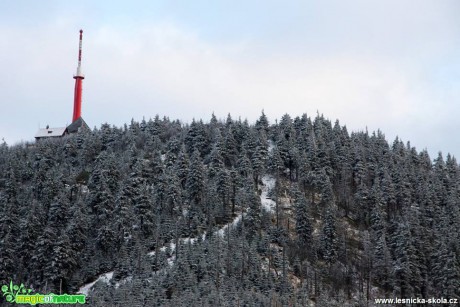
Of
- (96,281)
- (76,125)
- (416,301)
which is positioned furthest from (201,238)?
(76,125)

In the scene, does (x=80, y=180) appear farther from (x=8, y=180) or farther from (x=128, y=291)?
(x=128, y=291)

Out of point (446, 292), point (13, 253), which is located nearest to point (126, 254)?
point (13, 253)

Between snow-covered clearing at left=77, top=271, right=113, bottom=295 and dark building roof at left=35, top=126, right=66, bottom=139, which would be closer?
snow-covered clearing at left=77, top=271, right=113, bottom=295

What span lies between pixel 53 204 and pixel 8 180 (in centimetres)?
1798

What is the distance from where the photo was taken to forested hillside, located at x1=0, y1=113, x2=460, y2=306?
71.2m

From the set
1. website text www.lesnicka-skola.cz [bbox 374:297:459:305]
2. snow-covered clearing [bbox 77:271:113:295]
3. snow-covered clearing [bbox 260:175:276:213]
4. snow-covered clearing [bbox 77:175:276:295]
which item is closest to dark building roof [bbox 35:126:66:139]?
snow-covered clearing [bbox 260:175:276:213]

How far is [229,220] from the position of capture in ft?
297

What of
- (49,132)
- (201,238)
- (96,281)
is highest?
(49,132)

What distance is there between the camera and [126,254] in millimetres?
77188

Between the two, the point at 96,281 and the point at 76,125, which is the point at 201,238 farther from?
the point at 76,125

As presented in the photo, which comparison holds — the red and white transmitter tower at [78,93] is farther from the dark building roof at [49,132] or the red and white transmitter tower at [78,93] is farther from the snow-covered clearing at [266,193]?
the snow-covered clearing at [266,193]

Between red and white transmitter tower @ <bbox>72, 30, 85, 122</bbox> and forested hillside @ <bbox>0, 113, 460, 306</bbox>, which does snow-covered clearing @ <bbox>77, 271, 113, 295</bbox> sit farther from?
red and white transmitter tower @ <bbox>72, 30, 85, 122</bbox>

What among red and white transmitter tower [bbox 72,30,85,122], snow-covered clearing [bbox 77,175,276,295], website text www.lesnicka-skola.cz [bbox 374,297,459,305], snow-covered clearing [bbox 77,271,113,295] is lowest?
website text www.lesnicka-skola.cz [bbox 374,297,459,305]

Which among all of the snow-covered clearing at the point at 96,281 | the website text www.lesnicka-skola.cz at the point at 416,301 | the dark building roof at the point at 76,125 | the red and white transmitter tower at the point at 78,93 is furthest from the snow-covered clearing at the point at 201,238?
the red and white transmitter tower at the point at 78,93
